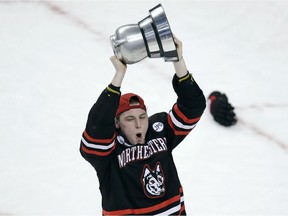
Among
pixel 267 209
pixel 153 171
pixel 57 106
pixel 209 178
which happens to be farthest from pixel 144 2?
pixel 153 171

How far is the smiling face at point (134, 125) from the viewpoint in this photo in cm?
150

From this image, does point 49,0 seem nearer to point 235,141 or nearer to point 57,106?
point 57,106

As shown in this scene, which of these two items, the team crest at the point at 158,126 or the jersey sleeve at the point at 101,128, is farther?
the team crest at the point at 158,126

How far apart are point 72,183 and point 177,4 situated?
1.40 metres

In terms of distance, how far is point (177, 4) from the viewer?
3.06 m

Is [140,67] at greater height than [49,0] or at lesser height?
lesser

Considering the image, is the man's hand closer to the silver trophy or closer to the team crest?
the team crest

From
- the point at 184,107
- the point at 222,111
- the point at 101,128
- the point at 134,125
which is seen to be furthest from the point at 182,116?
the point at 222,111

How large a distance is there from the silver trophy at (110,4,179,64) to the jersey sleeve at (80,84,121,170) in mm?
107

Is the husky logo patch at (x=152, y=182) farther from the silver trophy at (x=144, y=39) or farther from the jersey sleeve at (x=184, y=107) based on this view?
the silver trophy at (x=144, y=39)

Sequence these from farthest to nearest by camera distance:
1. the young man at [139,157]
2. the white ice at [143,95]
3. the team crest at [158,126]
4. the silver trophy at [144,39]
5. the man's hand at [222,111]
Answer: the man's hand at [222,111], the white ice at [143,95], the team crest at [158,126], the young man at [139,157], the silver trophy at [144,39]

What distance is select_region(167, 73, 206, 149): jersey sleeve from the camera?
1494 mm

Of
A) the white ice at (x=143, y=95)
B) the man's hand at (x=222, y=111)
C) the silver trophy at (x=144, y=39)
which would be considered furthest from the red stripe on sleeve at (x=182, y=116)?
the man's hand at (x=222, y=111)

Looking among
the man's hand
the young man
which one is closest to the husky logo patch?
the young man
